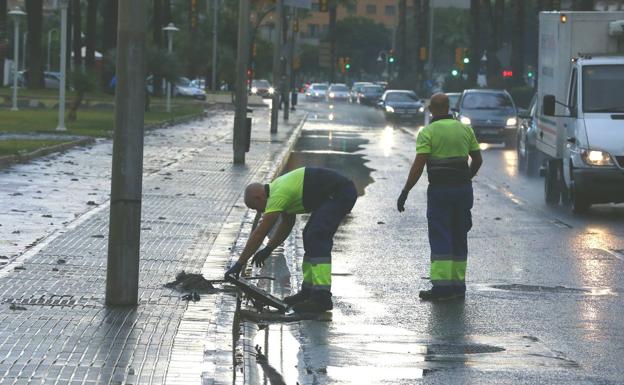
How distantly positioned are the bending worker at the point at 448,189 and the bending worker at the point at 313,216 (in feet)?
3.82

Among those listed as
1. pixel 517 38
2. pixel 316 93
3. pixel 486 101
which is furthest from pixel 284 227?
pixel 316 93

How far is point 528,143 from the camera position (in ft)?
98.6

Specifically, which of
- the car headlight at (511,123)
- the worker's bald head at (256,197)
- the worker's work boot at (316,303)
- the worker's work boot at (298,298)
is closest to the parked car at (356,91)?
the car headlight at (511,123)

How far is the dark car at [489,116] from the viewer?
4247cm

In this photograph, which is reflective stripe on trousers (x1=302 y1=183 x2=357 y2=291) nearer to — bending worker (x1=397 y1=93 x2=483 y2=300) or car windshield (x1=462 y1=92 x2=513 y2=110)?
bending worker (x1=397 y1=93 x2=483 y2=300)

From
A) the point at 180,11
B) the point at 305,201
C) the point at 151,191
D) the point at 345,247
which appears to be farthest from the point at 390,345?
the point at 180,11

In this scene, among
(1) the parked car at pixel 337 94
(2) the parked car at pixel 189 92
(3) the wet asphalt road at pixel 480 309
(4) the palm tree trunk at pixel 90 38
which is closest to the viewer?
(3) the wet asphalt road at pixel 480 309

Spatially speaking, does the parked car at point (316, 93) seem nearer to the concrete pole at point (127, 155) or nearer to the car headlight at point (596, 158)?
the car headlight at point (596, 158)

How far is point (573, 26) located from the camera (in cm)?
2219

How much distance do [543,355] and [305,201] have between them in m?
2.54

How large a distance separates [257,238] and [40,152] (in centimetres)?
1832

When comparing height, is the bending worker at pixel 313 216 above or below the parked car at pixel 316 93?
below

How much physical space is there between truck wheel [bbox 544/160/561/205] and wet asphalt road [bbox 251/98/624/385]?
81 cm

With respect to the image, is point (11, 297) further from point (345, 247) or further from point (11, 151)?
point (11, 151)
